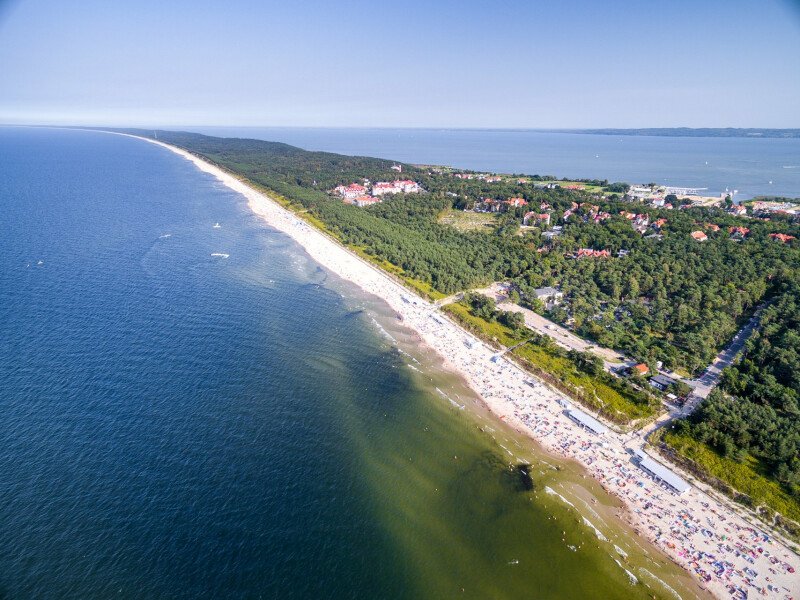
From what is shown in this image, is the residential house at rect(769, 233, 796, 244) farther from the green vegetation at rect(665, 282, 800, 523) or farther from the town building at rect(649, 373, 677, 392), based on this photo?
the town building at rect(649, 373, 677, 392)

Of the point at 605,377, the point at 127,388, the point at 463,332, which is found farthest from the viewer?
the point at 463,332

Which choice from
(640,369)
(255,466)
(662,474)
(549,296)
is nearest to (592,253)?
(549,296)

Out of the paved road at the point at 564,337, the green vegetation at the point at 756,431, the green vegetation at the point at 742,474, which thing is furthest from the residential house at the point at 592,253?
the green vegetation at the point at 742,474

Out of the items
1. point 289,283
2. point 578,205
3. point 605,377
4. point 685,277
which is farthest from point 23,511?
point 578,205

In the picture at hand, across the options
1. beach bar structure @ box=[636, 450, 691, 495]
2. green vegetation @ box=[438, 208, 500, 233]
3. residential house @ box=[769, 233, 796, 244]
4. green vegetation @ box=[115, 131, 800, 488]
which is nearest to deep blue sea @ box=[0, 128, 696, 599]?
beach bar structure @ box=[636, 450, 691, 495]

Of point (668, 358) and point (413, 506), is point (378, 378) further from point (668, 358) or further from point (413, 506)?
point (668, 358)

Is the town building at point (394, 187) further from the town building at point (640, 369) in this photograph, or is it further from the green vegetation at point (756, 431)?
the green vegetation at point (756, 431)

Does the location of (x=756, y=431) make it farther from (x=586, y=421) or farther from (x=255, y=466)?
(x=255, y=466)
